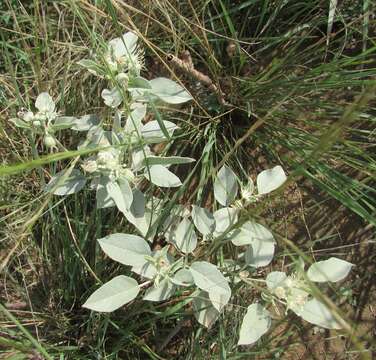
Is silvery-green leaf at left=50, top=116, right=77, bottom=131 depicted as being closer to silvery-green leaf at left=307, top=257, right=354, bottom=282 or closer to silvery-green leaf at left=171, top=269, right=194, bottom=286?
silvery-green leaf at left=171, top=269, right=194, bottom=286

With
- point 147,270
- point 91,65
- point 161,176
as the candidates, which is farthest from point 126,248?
point 91,65

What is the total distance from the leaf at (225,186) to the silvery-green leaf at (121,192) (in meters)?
0.21

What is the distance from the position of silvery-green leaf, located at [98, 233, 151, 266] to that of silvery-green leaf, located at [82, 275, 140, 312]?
0.04 m

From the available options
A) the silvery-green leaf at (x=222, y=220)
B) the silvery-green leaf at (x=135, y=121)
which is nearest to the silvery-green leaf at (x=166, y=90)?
the silvery-green leaf at (x=135, y=121)

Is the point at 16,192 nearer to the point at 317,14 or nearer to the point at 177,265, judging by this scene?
the point at 177,265

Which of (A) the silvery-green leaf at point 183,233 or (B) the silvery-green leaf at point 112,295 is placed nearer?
(B) the silvery-green leaf at point 112,295

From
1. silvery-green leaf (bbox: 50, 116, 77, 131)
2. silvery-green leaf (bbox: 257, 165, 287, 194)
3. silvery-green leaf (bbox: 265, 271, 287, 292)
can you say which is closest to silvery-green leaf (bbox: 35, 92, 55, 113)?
silvery-green leaf (bbox: 50, 116, 77, 131)

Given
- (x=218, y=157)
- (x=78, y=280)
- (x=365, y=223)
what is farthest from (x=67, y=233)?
(x=365, y=223)

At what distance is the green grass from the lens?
50.3 inches

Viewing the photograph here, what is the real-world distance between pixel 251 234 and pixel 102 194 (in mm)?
321

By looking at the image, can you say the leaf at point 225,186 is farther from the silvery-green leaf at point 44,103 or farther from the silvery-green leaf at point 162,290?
the silvery-green leaf at point 44,103

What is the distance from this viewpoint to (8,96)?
4.85ft

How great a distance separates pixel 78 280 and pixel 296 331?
63 cm

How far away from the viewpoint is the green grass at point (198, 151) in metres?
1.28
